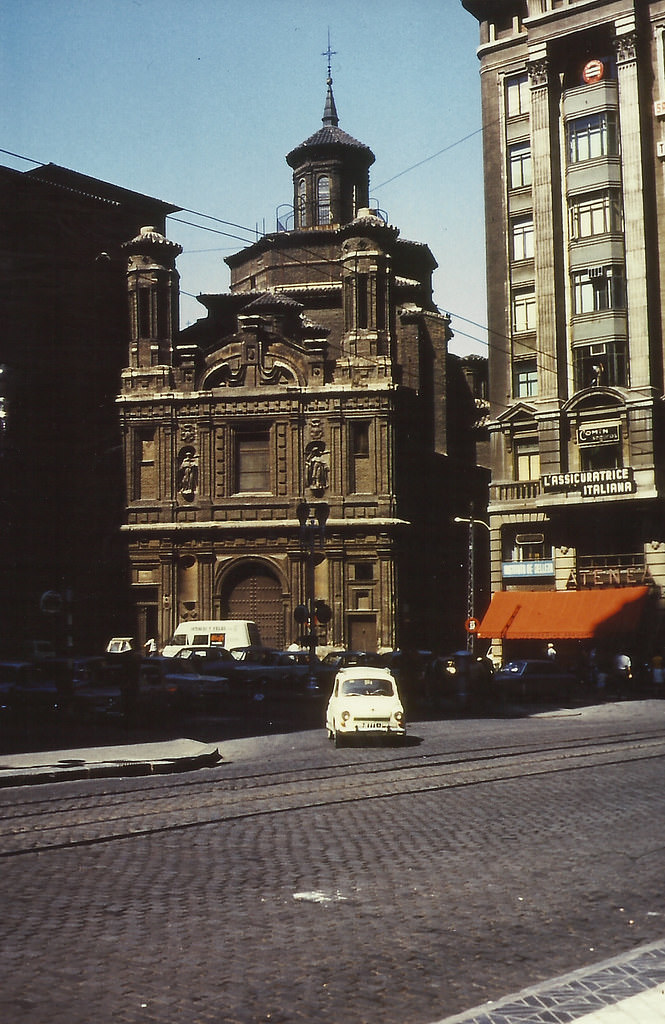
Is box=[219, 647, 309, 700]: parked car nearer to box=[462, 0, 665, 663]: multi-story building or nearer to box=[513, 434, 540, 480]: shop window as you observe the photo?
box=[462, 0, 665, 663]: multi-story building

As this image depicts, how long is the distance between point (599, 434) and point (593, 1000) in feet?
134

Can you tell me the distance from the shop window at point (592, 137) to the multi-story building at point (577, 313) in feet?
0.17

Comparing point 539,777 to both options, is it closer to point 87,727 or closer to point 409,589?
point 87,727

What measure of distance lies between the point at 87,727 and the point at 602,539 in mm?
22687

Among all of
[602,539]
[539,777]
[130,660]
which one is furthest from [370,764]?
[602,539]

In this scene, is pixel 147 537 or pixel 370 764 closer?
pixel 370 764

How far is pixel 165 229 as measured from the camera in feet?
228

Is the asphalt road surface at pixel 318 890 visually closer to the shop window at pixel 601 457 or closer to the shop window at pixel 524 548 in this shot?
the shop window at pixel 601 457

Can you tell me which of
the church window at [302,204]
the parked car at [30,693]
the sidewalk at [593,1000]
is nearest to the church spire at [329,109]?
the church window at [302,204]

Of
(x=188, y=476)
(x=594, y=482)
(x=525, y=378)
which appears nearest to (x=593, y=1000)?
(x=594, y=482)

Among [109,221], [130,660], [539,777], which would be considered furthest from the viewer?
[109,221]

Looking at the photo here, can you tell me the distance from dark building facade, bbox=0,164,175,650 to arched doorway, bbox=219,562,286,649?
4.82 metres

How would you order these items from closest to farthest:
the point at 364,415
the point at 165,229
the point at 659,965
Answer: the point at 659,965
the point at 364,415
the point at 165,229

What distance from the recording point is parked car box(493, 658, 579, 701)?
132 ft
